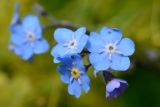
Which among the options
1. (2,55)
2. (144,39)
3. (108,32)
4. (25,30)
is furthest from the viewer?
(2,55)

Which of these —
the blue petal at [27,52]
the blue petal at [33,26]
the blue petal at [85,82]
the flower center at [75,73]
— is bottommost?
the blue petal at [85,82]

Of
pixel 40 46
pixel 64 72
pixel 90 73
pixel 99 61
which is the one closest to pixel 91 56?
pixel 99 61

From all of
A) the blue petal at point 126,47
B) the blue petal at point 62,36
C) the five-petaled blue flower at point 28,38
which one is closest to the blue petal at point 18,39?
the five-petaled blue flower at point 28,38

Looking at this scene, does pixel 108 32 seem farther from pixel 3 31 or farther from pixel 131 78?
pixel 3 31

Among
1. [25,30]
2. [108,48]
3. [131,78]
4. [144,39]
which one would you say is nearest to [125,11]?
[144,39]

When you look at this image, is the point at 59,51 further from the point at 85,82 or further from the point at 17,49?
the point at 17,49

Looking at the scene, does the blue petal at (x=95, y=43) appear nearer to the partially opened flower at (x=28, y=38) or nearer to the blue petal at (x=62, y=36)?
the blue petal at (x=62, y=36)

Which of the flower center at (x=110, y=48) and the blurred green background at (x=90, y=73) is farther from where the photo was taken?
the blurred green background at (x=90, y=73)
